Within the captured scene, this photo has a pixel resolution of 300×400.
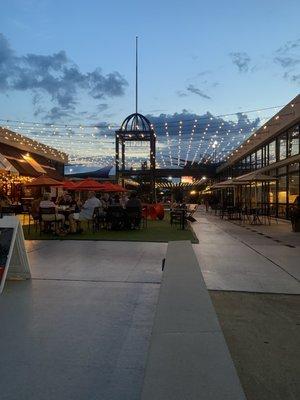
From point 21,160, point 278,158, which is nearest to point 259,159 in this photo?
point 278,158

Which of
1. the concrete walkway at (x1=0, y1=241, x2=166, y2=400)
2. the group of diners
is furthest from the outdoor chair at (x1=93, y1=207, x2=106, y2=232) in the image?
the concrete walkway at (x1=0, y1=241, x2=166, y2=400)

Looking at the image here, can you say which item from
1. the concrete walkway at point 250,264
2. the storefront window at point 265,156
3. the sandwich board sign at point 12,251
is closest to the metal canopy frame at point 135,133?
the storefront window at point 265,156

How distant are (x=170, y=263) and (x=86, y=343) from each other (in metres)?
2.62

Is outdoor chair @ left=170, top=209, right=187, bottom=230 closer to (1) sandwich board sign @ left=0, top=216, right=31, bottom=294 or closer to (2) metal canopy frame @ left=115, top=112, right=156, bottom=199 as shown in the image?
(1) sandwich board sign @ left=0, top=216, right=31, bottom=294

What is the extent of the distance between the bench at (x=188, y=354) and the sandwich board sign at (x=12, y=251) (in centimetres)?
223

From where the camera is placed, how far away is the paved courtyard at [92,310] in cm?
361

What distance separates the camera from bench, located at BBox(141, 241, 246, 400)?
8.73 feet

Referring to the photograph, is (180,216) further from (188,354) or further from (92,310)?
(188,354)

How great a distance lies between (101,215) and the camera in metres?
15.4

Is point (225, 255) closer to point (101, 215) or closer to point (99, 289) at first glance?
point (99, 289)

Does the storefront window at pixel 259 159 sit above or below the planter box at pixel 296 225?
above

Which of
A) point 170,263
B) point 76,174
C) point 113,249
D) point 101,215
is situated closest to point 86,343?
point 170,263

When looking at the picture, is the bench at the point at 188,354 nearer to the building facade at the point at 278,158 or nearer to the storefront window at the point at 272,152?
the building facade at the point at 278,158

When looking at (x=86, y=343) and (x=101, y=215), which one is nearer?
(x=86, y=343)
